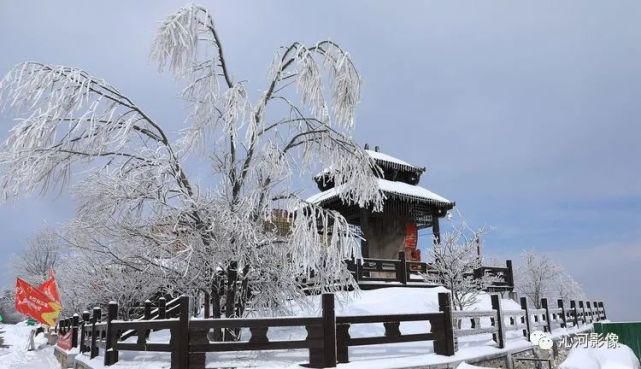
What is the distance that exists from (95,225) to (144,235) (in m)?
Answer: 1.02

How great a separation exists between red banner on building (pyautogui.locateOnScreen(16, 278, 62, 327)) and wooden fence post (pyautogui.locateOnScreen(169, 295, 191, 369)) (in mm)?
20678

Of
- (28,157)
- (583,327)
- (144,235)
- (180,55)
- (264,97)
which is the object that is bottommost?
(583,327)

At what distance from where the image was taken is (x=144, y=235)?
10312mm

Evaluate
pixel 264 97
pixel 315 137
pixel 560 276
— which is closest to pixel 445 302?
pixel 315 137

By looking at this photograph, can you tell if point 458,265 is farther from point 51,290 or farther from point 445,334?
point 51,290

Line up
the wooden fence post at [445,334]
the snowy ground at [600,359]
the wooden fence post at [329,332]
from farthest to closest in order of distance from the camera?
the wooden fence post at [445,334] → the wooden fence post at [329,332] → the snowy ground at [600,359]

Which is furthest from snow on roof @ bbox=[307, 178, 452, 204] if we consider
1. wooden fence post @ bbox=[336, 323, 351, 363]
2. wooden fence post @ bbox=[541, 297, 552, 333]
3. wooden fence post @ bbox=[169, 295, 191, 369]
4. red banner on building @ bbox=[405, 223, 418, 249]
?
wooden fence post @ bbox=[169, 295, 191, 369]

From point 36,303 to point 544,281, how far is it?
38.2 meters

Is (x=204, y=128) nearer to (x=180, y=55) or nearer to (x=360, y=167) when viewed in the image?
(x=180, y=55)

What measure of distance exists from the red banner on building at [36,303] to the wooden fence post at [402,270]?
17.7 metres

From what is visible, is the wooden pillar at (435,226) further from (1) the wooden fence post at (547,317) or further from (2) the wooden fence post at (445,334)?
(2) the wooden fence post at (445,334)

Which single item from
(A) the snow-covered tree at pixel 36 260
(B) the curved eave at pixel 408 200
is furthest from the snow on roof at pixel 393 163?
(A) the snow-covered tree at pixel 36 260

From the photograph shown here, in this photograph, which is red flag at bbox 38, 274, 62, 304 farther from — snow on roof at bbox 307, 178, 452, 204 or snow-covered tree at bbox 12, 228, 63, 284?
snow-covered tree at bbox 12, 228, 63, 284

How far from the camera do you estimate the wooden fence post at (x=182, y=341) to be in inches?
308
